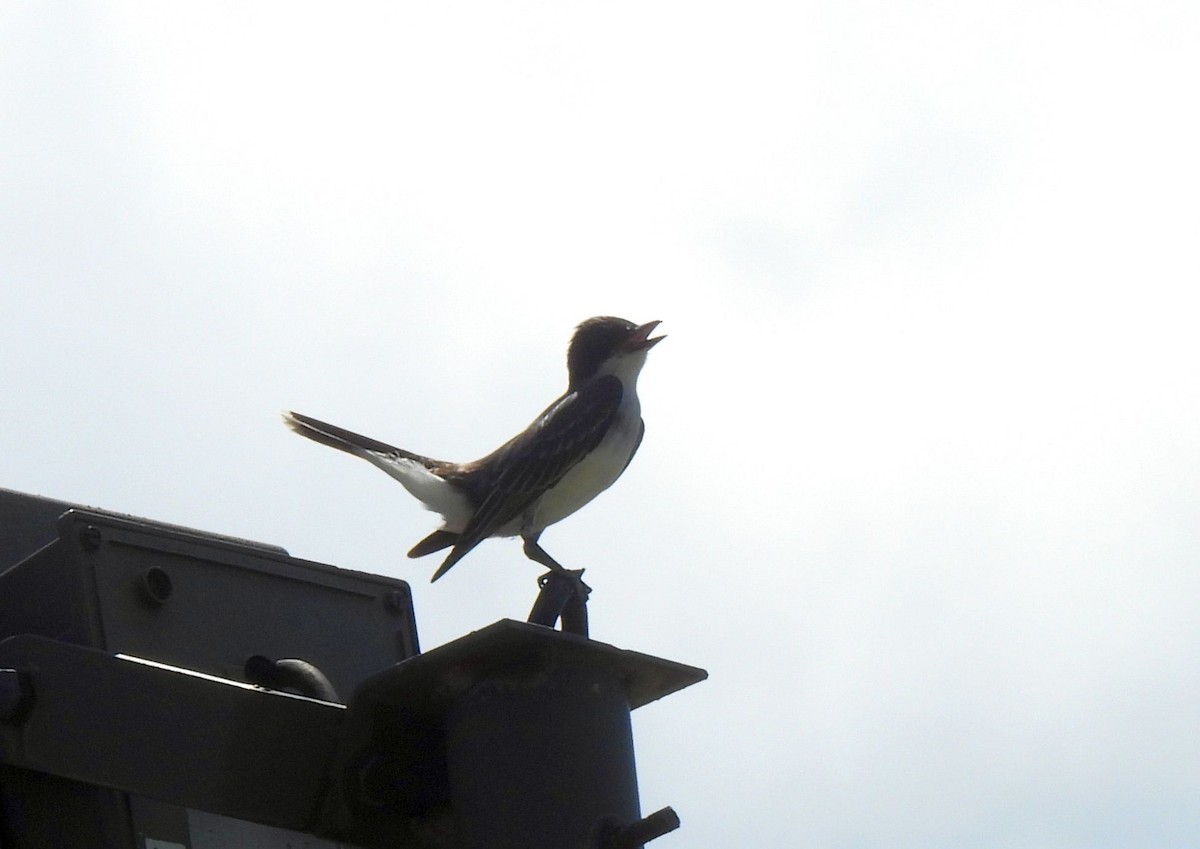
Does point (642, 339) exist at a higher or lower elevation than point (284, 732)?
higher

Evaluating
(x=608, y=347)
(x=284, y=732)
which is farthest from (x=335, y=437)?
(x=284, y=732)

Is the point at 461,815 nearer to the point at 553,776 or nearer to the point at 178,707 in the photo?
the point at 553,776

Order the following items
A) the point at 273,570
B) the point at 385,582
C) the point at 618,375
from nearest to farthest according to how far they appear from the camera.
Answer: the point at 273,570
the point at 385,582
the point at 618,375

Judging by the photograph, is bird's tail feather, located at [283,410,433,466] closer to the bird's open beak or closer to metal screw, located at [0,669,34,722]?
the bird's open beak

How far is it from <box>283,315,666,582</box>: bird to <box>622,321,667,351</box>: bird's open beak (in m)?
0.45

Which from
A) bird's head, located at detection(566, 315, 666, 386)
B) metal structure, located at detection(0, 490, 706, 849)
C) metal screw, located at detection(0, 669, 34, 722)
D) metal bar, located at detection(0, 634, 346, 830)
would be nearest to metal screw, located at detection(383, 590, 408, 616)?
metal structure, located at detection(0, 490, 706, 849)

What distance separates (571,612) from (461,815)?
0.40m

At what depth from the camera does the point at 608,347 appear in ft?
27.7

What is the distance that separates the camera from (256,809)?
2.58 m

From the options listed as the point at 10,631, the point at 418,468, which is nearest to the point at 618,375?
the point at 418,468

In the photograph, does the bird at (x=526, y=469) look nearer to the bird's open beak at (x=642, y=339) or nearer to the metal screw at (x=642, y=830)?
the bird's open beak at (x=642, y=339)

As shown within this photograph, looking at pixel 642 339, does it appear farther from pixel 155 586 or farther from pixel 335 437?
pixel 155 586

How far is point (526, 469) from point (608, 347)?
142cm

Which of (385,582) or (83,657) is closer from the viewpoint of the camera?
(83,657)
